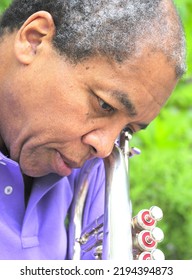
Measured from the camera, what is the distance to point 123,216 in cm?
217

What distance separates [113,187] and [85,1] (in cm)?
62

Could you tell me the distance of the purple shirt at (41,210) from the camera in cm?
230

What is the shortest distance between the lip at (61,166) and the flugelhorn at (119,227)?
14 centimetres

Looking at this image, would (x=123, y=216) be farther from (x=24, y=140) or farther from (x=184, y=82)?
(x=184, y=82)

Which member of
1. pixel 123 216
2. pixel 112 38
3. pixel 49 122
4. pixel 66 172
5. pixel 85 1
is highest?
pixel 85 1

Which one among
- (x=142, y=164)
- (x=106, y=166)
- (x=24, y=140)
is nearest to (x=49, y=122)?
(x=24, y=140)

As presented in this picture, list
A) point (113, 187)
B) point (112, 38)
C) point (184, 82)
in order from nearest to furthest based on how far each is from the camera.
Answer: point (112, 38)
point (113, 187)
point (184, 82)

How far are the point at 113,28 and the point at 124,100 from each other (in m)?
0.23

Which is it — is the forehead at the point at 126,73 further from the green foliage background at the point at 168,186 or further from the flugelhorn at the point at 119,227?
the green foliage background at the point at 168,186

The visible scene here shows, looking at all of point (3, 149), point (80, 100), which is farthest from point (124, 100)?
point (3, 149)

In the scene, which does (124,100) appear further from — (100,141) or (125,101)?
(100,141)

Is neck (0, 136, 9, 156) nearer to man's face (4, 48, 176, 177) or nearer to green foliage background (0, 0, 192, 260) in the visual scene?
man's face (4, 48, 176, 177)

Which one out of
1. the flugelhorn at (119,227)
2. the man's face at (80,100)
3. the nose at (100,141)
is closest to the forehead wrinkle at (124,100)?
the man's face at (80,100)

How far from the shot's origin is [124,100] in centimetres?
215
